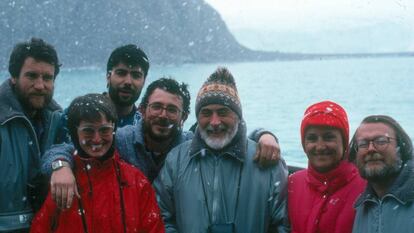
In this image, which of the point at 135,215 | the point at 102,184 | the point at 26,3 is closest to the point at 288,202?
the point at 135,215

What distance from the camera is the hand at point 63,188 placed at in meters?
2.50

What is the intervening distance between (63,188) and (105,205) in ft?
0.80

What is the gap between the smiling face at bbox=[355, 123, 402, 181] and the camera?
254 cm

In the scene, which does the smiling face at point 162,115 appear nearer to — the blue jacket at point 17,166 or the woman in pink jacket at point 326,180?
the blue jacket at point 17,166

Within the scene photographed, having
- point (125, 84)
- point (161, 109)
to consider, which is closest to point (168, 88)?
point (161, 109)

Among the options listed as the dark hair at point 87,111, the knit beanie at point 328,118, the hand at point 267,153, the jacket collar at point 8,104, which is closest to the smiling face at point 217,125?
the hand at point 267,153

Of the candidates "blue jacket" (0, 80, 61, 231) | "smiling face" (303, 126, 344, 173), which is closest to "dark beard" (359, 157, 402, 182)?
"smiling face" (303, 126, 344, 173)

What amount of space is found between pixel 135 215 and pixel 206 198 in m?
0.43

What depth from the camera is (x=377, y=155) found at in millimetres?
2574

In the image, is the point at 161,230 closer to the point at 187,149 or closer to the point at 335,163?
the point at 187,149

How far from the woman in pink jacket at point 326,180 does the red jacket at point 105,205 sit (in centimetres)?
81

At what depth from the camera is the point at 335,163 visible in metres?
2.76

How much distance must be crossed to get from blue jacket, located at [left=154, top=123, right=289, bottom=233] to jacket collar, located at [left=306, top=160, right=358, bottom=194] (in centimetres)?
22

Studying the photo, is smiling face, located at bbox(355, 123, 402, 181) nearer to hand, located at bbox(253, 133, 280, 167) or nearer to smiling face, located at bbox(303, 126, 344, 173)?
smiling face, located at bbox(303, 126, 344, 173)
